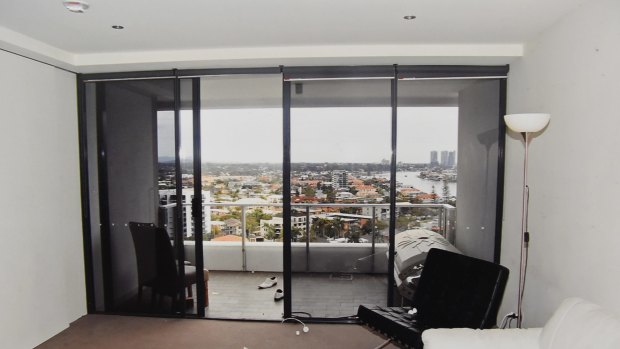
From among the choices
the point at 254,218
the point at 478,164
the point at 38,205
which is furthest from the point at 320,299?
the point at 38,205

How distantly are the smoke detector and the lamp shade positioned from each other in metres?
2.76

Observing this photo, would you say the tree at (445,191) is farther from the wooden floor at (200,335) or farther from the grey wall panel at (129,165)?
the grey wall panel at (129,165)

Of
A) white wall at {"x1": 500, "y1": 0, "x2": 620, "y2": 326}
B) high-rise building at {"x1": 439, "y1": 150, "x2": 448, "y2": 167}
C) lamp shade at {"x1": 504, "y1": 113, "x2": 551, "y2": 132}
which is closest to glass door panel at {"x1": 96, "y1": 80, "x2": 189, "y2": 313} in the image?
high-rise building at {"x1": 439, "y1": 150, "x2": 448, "y2": 167}

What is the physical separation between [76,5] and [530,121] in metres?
2.88

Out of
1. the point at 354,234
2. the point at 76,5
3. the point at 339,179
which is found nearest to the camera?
the point at 76,5

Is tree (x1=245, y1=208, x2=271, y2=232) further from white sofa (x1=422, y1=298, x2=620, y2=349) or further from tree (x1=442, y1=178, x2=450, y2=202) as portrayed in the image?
white sofa (x1=422, y1=298, x2=620, y2=349)

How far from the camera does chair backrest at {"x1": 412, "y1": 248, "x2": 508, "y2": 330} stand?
2236 millimetres

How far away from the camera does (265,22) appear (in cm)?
230

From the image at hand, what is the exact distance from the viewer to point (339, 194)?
10.7ft

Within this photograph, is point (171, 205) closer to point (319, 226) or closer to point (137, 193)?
point (137, 193)

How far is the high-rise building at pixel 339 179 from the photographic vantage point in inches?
126

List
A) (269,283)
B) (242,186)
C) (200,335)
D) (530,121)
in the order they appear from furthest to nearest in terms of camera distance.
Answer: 1. (242,186)
2. (269,283)
3. (200,335)
4. (530,121)

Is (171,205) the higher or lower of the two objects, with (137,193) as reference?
lower

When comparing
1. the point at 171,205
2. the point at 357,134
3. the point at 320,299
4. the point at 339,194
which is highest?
the point at 357,134
